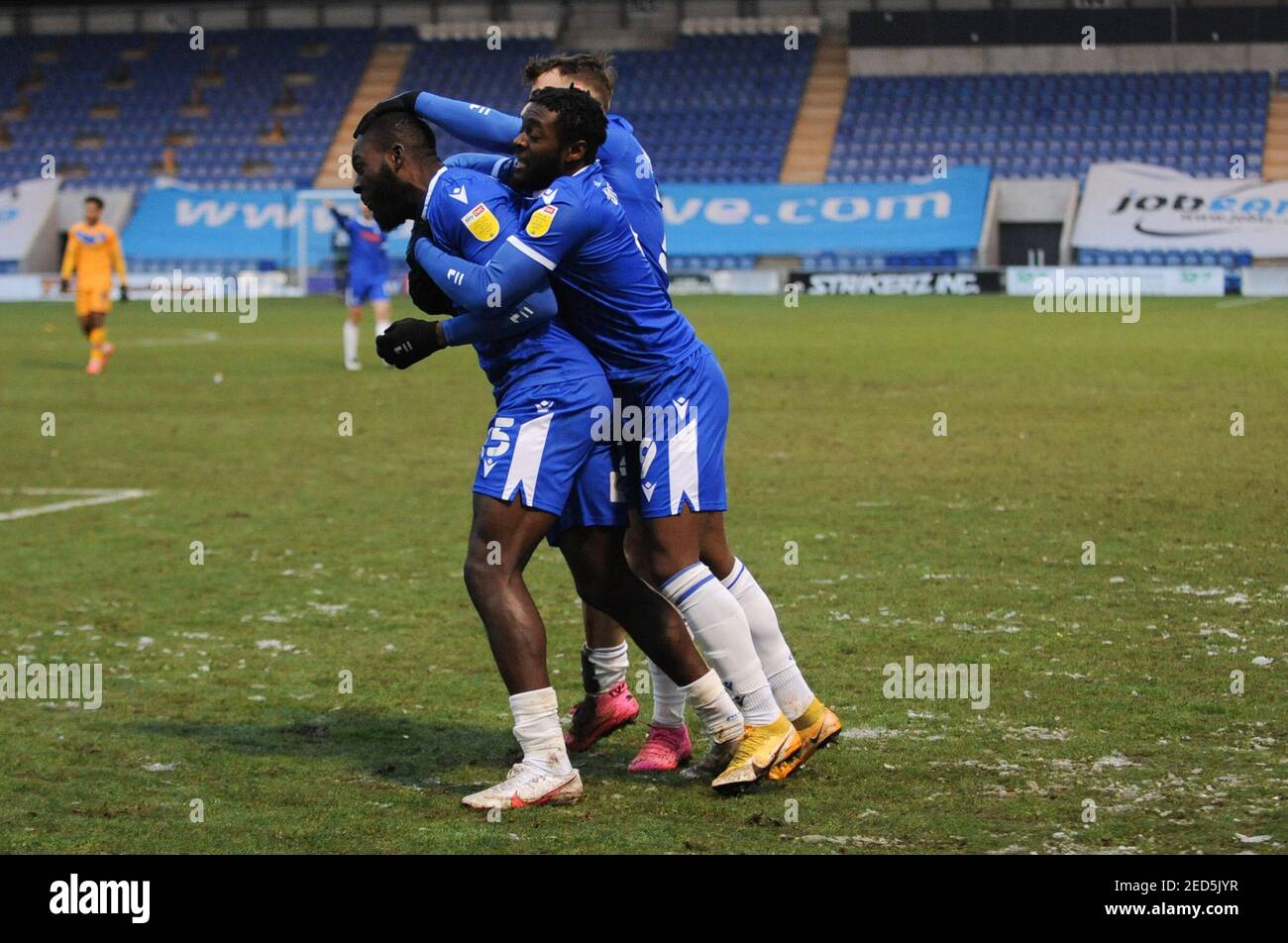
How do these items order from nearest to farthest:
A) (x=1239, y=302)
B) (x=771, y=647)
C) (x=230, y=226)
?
(x=771, y=647), (x=1239, y=302), (x=230, y=226)

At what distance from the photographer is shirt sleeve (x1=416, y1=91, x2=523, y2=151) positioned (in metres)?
5.79

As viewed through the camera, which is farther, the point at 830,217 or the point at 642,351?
the point at 830,217

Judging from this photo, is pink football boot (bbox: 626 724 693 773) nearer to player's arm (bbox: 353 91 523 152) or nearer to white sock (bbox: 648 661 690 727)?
white sock (bbox: 648 661 690 727)

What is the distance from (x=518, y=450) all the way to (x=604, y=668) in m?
1.13

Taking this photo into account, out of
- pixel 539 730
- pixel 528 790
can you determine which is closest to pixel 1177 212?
pixel 539 730

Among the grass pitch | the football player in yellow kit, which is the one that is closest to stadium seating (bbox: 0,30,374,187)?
the football player in yellow kit

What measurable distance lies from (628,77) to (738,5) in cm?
439

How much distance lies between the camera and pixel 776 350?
24688mm

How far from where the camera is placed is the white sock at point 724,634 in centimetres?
550

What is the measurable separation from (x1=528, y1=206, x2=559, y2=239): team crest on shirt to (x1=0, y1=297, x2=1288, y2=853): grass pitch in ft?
5.70

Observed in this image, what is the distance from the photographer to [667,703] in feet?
19.6

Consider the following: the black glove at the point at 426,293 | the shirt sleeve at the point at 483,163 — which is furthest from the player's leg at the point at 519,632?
the shirt sleeve at the point at 483,163

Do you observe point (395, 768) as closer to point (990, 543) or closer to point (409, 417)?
point (990, 543)

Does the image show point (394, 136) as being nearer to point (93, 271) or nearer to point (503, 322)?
point (503, 322)
